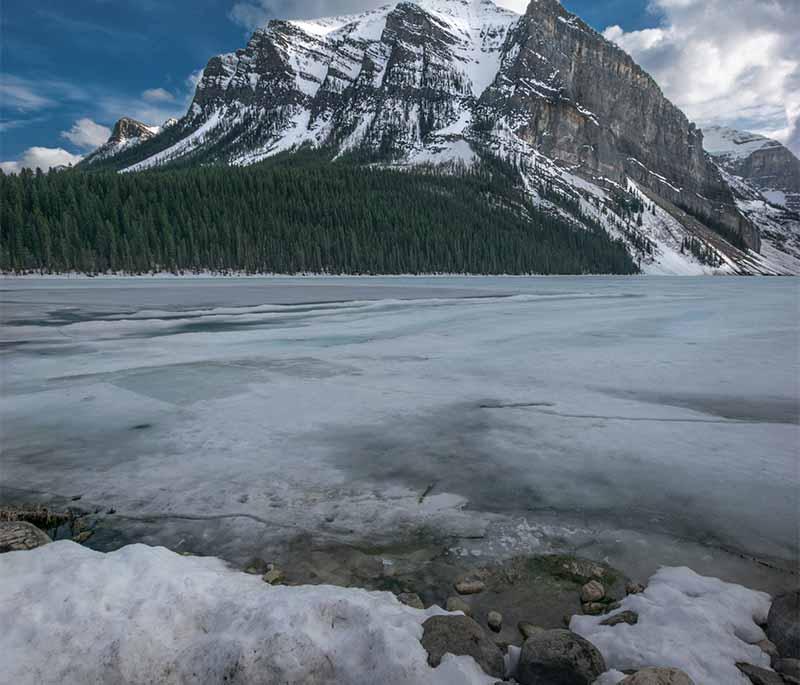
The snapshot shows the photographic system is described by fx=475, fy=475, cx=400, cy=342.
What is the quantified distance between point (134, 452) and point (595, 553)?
16.1 feet

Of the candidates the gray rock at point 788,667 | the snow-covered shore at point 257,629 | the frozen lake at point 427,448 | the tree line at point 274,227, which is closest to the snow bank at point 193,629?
the snow-covered shore at point 257,629

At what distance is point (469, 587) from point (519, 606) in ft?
1.11

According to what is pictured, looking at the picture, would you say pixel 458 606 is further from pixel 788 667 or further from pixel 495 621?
pixel 788 667

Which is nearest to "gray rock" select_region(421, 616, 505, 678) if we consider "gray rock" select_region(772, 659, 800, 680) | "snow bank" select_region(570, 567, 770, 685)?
"snow bank" select_region(570, 567, 770, 685)

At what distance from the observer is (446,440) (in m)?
5.81

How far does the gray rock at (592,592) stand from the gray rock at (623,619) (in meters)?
0.23

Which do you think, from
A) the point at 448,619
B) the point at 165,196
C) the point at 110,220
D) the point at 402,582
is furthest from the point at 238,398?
the point at 165,196

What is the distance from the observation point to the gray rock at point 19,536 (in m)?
3.47

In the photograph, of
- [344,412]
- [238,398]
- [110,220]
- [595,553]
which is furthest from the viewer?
[110,220]

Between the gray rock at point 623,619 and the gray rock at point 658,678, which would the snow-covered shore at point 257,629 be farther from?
the gray rock at point 658,678

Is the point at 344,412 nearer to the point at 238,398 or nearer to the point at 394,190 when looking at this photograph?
the point at 238,398

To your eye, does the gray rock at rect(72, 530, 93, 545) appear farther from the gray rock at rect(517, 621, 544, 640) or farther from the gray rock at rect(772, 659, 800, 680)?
the gray rock at rect(772, 659, 800, 680)

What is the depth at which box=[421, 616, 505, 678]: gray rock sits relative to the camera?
2514 millimetres

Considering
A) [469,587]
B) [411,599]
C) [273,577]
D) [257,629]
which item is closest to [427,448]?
[469,587]
